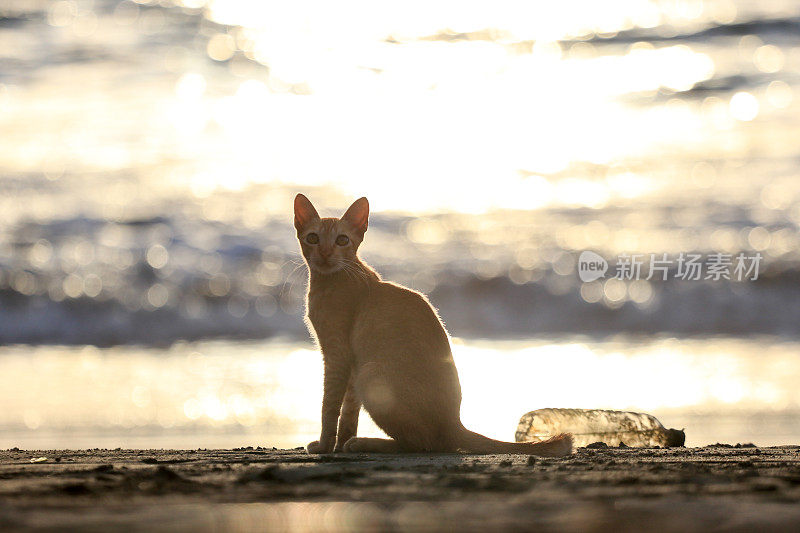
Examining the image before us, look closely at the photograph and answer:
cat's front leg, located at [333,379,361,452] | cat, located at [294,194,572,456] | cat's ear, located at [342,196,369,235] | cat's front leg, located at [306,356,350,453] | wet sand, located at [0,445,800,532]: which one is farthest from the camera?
cat's ear, located at [342,196,369,235]

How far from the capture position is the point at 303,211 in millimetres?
5820

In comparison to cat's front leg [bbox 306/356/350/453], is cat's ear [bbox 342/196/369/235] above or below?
above

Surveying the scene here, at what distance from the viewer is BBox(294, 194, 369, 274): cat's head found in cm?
556

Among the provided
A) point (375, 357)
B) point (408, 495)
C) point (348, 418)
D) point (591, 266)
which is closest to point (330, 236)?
point (375, 357)

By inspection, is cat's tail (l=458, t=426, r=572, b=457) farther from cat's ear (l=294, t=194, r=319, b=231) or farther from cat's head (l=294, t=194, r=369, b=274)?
cat's ear (l=294, t=194, r=319, b=231)

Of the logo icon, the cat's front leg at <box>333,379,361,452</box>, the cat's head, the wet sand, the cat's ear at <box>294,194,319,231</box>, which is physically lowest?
the wet sand

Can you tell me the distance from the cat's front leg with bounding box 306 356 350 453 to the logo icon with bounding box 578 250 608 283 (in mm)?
14666

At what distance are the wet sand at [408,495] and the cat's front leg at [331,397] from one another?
2.83 ft

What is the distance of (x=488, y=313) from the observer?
60.1 feet

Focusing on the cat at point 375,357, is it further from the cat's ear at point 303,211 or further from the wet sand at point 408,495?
the wet sand at point 408,495

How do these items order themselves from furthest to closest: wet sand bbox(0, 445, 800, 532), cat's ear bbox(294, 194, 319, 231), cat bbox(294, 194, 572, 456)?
cat's ear bbox(294, 194, 319, 231), cat bbox(294, 194, 572, 456), wet sand bbox(0, 445, 800, 532)

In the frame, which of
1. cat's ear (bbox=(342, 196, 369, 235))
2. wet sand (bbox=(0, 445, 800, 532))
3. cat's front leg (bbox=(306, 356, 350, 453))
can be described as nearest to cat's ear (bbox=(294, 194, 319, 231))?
cat's ear (bbox=(342, 196, 369, 235))

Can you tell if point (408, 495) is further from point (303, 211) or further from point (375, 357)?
point (303, 211)

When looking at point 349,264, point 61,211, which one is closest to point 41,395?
point 349,264
